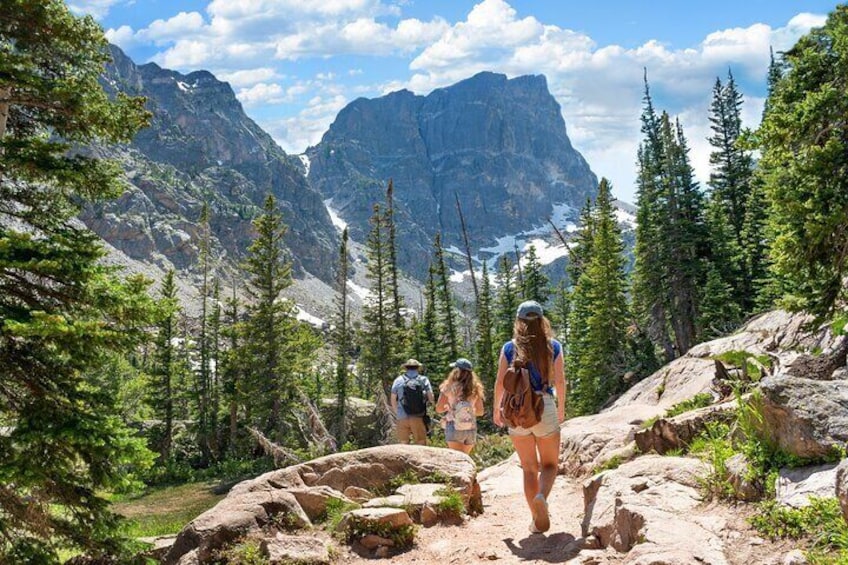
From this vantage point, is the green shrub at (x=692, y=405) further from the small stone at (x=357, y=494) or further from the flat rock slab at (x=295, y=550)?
the flat rock slab at (x=295, y=550)

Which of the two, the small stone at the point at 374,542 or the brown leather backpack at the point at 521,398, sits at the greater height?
the brown leather backpack at the point at 521,398

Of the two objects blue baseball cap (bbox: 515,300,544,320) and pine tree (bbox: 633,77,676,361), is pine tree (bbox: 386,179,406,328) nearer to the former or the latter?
pine tree (bbox: 633,77,676,361)

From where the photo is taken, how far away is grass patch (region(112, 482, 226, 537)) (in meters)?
23.4

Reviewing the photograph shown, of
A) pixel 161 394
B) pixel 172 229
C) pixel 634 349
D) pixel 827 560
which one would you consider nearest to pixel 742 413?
pixel 827 560

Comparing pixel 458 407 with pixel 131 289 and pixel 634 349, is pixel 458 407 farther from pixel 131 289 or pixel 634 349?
pixel 634 349

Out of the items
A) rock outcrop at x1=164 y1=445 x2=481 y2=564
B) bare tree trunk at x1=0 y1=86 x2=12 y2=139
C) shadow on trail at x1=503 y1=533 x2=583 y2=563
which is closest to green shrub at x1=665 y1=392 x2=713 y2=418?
rock outcrop at x1=164 y1=445 x2=481 y2=564

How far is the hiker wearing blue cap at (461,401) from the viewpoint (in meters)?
9.60

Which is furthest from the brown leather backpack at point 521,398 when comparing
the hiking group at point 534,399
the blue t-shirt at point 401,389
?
the blue t-shirt at point 401,389

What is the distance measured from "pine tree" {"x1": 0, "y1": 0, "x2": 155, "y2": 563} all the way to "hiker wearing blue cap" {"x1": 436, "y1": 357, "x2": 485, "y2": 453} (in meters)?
4.43

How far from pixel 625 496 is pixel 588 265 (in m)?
34.5

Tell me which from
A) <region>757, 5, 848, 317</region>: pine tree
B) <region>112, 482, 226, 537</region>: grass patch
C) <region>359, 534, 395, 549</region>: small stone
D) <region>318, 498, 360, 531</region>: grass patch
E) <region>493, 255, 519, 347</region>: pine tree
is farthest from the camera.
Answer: <region>493, 255, 519, 347</region>: pine tree

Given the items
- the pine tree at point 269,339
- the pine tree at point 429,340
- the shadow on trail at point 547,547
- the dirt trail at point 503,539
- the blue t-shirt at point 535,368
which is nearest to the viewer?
the shadow on trail at point 547,547

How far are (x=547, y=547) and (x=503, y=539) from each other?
0.61 meters

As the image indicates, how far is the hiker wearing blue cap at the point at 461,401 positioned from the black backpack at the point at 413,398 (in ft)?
3.39
